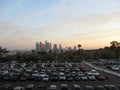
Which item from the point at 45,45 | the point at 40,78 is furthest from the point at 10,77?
the point at 45,45

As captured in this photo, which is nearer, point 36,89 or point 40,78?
point 36,89

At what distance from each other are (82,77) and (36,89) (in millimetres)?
7504

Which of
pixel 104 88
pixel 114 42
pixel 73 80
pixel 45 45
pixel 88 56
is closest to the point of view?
pixel 104 88

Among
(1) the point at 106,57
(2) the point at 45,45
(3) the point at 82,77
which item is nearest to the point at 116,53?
(1) the point at 106,57

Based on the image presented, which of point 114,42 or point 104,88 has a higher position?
point 114,42

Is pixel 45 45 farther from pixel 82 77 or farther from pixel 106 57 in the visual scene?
pixel 82 77

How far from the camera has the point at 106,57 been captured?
2346 inches

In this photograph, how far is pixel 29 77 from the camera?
2512 cm

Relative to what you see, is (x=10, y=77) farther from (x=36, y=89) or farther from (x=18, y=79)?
(x=36, y=89)

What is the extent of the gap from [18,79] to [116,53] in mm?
40443

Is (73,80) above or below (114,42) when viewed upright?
below

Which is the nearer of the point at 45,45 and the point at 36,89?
the point at 36,89

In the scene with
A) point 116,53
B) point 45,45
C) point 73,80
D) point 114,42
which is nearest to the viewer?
point 73,80

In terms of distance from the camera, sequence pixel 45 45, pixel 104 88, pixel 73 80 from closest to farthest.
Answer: pixel 104 88, pixel 73 80, pixel 45 45
